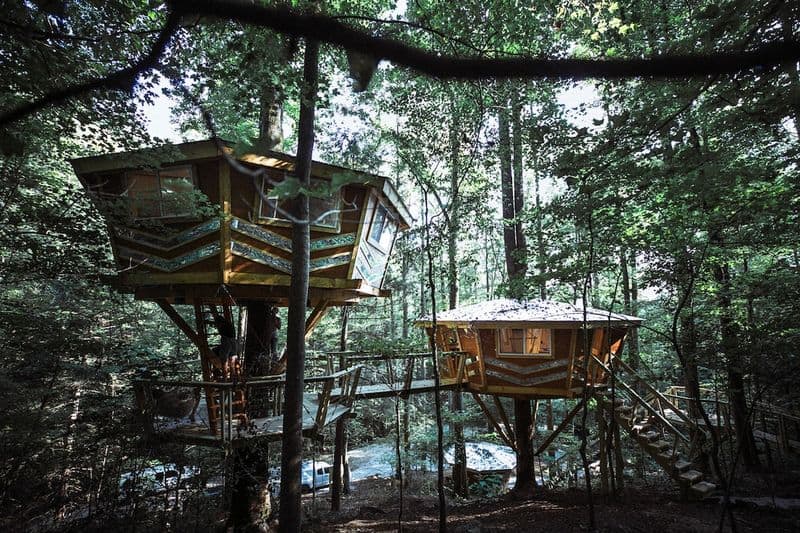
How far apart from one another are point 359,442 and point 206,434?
1801 cm

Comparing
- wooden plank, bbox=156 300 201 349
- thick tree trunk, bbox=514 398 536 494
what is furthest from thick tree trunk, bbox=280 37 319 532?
thick tree trunk, bbox=514 398 536 494

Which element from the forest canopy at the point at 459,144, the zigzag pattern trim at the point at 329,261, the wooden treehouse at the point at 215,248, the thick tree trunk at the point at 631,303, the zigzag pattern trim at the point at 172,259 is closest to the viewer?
the forest canopy at the point at 459,144

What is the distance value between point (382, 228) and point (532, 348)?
5.67 m

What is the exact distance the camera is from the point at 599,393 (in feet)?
31.1

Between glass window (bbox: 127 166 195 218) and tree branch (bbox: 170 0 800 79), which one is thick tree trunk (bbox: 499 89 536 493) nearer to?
glass window (bbox: 127 166 195 218)

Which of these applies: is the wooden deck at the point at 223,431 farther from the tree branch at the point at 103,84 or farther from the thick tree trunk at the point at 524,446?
the thick tree trunk at the point at 524,446

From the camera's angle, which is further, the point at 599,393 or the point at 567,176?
the point at 599,393

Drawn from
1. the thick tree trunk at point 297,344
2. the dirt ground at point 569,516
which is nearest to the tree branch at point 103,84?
the thick tree trunk at point 297,344

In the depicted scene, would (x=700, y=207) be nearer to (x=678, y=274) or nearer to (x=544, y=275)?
(x=678, y=274)

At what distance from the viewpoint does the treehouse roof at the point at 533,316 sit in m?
8.41

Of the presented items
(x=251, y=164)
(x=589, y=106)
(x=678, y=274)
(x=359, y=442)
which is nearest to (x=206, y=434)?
(x=251, y=164)

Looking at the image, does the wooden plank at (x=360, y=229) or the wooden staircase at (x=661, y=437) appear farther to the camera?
the wooden staircase at (x=661, y=437)

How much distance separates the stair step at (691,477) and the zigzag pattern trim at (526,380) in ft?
8.95

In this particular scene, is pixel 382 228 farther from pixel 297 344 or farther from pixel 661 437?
pixel 661 437
